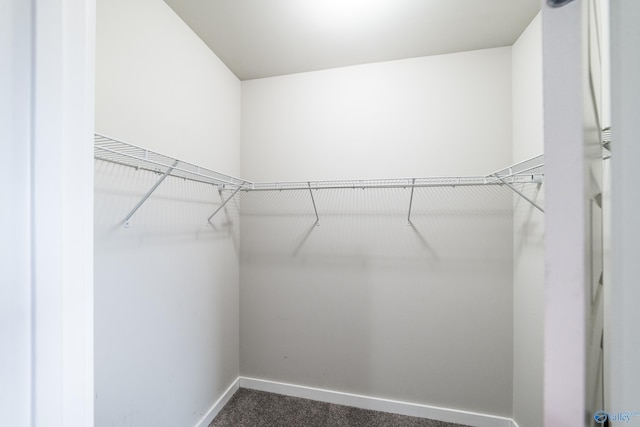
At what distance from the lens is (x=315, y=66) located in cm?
171

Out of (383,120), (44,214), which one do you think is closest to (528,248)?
(383,120)

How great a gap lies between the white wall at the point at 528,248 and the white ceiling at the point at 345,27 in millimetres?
228

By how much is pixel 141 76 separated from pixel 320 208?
124 cm

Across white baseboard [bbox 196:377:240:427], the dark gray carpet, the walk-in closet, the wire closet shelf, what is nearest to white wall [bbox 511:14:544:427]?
the walk-in closet

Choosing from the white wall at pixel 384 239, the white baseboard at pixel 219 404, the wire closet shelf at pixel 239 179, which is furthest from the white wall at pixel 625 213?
the white baseboard at pixel 219 404

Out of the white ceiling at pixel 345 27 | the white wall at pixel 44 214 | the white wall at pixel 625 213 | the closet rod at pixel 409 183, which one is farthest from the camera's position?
the closet rod at pixel 409 183

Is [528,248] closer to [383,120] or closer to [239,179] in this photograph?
[383,120]

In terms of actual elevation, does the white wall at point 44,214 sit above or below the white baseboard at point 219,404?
above

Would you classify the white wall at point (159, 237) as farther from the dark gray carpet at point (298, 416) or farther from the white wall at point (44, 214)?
the white wall at point (44, 214)

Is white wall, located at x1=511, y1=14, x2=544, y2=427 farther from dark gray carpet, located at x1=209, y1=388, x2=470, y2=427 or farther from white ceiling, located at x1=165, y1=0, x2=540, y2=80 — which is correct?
dark gray carpet, located at x1=209, y1=388, x2=470, y2=427

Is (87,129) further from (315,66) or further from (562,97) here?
(315,66)

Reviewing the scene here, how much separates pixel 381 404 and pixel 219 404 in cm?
113

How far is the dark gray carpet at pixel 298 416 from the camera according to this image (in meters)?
1.51

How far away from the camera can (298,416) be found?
157cm
